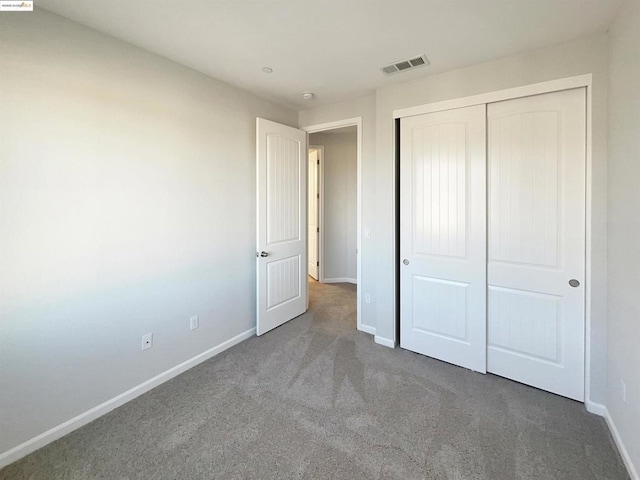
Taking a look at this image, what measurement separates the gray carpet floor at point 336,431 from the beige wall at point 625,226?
29cm

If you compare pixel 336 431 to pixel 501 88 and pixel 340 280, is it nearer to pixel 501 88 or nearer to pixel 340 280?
pixel 501 88

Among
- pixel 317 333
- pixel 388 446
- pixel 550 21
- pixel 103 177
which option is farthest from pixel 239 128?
pixel 388 446

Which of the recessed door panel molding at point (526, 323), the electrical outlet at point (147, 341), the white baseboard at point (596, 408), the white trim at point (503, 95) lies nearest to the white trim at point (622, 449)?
the white baseboard at point (596, 408)

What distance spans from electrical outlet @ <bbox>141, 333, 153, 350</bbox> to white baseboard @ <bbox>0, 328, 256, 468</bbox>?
0.26 meters

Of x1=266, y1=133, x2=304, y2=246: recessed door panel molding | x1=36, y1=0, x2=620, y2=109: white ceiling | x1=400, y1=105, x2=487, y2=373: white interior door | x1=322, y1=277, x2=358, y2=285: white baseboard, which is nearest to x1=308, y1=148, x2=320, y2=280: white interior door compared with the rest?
x1=322, y1=277, x2=358, y2=285: white baseboard

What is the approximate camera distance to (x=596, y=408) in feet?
6.43

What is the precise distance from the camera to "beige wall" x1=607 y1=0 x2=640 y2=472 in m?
1.49

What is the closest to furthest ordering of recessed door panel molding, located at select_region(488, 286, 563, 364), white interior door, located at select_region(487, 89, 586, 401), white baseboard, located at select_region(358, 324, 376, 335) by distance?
white interior door, located at select_region(487, 89, 586, 401), recessed door panel molding, located at select_region(488, 286, 563, 364), white baseboard, located at select_region(358, 324, 376, 335)

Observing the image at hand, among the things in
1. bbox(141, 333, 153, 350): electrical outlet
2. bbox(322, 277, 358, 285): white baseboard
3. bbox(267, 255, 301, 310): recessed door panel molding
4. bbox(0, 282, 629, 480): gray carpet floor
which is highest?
bbox(267, 255, 301, 310): recessed door panel molding

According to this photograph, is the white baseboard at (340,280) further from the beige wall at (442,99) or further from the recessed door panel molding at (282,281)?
the beige wall at (442,99)

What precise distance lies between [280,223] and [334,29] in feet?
6.22

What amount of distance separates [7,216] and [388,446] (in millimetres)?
2430

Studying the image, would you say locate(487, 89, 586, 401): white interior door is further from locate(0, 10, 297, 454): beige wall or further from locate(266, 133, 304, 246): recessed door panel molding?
locate(0, 10, 297, 454): beige wall

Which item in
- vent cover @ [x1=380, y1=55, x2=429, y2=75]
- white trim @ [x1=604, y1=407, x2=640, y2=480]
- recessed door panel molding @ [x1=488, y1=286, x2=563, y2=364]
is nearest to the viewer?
white trim @ [x1=604, y1=407, x2=640, y2=480]
